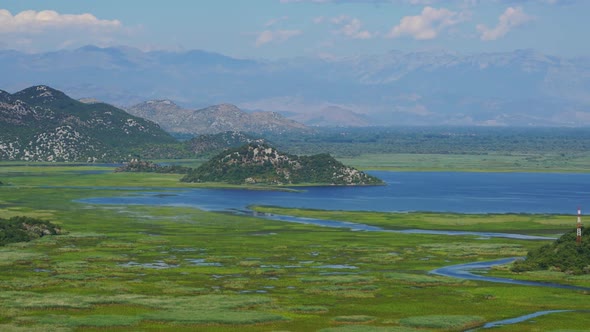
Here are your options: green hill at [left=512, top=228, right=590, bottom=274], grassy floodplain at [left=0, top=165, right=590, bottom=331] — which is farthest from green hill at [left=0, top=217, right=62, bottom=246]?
green hill at [left=512, top=228, right=590, bottom=274]

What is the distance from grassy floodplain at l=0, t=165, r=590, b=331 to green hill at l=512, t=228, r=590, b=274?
259cm

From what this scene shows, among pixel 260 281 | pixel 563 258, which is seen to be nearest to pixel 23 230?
pixel 260 281

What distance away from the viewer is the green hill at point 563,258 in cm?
10125

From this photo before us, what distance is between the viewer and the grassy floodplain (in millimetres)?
76562

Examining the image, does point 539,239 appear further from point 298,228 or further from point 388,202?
point 388,202

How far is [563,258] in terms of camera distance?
10281cm

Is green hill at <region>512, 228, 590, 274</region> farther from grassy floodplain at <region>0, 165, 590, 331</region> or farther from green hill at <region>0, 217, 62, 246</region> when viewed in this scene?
green hill at <region>0, 217, 62, 246</region>

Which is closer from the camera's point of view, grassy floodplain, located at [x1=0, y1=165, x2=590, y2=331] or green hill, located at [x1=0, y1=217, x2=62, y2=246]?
grassy floodplain, located at [x1=0, y1=165, x2=590, y2=331]

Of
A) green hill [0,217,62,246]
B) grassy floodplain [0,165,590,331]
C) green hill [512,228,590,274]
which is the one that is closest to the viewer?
grassy floodplain [0,165,590,331]

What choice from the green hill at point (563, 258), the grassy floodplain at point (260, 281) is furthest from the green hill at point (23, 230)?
the green hill at point (563, 258)

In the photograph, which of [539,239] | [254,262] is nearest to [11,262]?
[254,262]

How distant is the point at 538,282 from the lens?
9694 centimetres

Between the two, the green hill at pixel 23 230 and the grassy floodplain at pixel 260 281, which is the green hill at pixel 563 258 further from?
the green hill at pixel 23 230

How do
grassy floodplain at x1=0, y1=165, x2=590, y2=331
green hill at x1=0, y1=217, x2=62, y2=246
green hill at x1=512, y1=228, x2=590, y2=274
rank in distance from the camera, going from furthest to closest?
green hill at x1=0, y1=217, x2=62, y2=246
green hill at x1=512, y1=228, x2=590, y2=274
grassy floodplain at x1=0, y1=165, x2=590, y2=331
